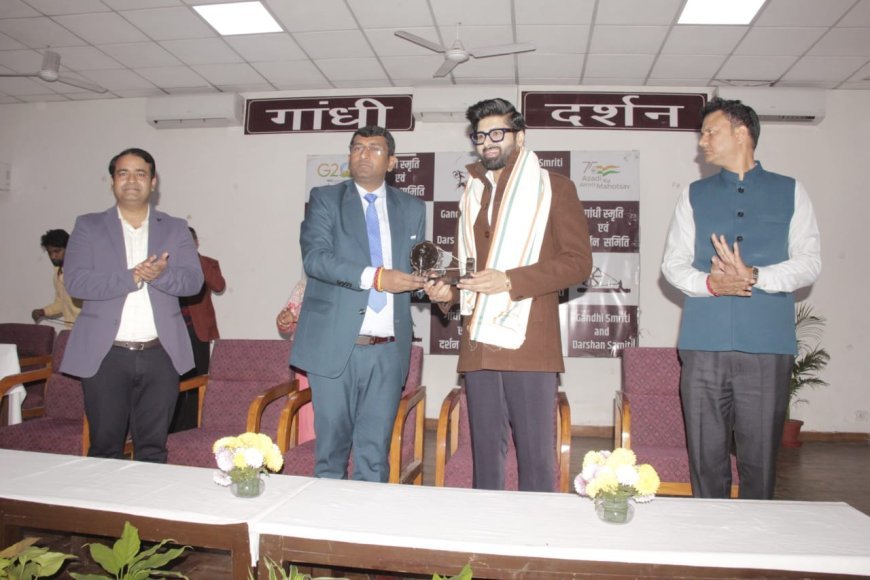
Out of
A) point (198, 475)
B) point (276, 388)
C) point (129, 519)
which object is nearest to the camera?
point (129, 519)

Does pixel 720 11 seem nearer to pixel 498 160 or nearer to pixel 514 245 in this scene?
pixel 498 160

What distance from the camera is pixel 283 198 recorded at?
6070 millimetres

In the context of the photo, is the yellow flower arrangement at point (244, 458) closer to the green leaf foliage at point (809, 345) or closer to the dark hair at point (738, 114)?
the dark hair at point (738, 114)

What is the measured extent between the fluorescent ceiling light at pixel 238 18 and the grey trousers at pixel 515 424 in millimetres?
3803

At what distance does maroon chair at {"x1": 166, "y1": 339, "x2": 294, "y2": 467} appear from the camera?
326 centimetres

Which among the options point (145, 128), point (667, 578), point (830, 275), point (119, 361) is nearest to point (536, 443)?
point (667, 578)

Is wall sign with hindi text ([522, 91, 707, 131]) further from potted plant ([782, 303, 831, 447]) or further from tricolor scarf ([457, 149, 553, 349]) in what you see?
tricolor scarf ([457, 149, 553, 349])

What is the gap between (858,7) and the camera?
419 centimetres

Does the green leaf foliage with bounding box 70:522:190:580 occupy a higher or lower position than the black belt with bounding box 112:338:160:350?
lower

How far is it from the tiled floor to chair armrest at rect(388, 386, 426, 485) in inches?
30.9

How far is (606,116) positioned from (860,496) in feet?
12.0

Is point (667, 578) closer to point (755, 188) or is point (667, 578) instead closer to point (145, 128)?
point (755, 188)

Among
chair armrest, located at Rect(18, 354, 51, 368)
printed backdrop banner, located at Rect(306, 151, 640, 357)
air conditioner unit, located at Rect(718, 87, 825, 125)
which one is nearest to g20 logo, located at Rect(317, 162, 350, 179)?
printed backdrop banner, located at Rect(306, 151, 640, 357)

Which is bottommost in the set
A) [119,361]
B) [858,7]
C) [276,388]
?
[276,388]
